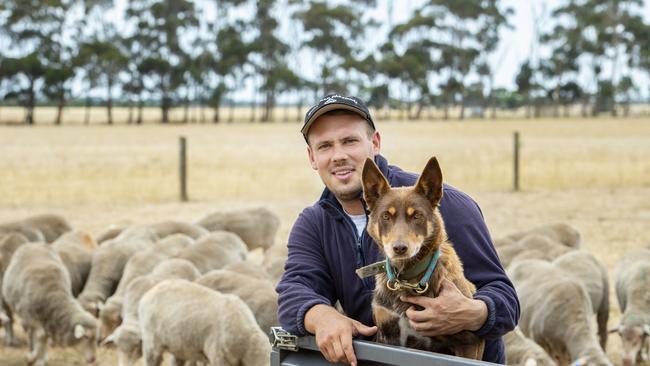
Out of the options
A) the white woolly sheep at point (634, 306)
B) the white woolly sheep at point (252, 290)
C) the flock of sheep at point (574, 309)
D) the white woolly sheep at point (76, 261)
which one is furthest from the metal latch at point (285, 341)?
the white woolly sheep at point (76, 261)

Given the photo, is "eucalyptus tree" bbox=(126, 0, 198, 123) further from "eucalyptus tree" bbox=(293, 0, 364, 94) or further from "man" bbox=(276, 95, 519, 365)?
"man" bbox=(276, 95, 519, 365)

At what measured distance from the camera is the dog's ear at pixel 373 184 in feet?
10.0

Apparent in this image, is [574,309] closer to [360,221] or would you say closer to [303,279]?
[360,221]

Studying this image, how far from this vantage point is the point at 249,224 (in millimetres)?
12789

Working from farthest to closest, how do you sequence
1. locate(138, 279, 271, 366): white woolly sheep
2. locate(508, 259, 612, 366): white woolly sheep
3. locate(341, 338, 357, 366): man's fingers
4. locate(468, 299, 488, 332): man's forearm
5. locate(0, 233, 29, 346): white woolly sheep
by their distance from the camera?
1. locate(0, 233, 29, 346): white woolly sheep
2. locate(508, 259, 612, 366): white woolly sheep
3. locate(138, 279, 271, 366): white woolly sheep
4. locate(468, 299, 488, 332): man's forearm
5. locate(341, 338, 357, 366): man's fingers

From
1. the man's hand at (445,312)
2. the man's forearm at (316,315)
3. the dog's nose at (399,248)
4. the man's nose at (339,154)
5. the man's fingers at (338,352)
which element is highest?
the man's nose at (339,154)

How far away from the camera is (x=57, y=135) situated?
160 feet

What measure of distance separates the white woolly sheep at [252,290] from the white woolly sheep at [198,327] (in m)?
0.43

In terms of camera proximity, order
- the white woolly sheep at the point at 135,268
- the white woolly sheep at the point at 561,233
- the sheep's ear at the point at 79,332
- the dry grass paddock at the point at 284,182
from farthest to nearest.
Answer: the dry grass paddock at the point at 284,182
the white woolly sheep at the point at 561,233
the white woolly sheep at the point at 135,268
the sheep's ear at the point at 79,332

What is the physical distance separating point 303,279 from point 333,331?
0.53 metres

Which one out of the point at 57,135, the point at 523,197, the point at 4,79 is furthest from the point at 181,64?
the point at 523,197

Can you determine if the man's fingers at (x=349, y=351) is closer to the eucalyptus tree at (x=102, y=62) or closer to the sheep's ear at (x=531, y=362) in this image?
the sheep's ear at (x=531, y=362)

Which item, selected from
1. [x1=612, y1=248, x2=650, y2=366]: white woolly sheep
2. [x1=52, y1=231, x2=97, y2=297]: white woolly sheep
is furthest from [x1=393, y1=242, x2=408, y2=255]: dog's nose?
[x1=52, y1=231, x2=97, y2=297]: white woolly sheep

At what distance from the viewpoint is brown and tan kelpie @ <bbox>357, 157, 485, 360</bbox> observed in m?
3.02
